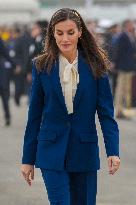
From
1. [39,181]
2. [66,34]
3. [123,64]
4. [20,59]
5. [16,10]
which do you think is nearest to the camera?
[66,34]

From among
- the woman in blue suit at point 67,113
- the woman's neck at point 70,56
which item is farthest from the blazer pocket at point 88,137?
the woman's neck at point 70,56

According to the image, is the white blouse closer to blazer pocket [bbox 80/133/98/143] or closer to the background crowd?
blazer pocket [bbox 80/133/98/143]

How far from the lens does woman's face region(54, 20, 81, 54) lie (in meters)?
4.88

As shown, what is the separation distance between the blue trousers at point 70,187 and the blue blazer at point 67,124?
49 mm

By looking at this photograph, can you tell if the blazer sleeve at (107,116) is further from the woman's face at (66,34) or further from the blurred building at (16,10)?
the blurred building at (16,10)

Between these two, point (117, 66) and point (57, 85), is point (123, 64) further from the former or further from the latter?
point (57, 85)

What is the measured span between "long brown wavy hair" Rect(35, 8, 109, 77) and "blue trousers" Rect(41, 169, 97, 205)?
0.59 meters

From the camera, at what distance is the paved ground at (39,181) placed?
25.7ft

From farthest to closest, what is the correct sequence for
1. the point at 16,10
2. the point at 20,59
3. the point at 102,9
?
the point at 102,9 < the point at 16,10 < the point at 20,59

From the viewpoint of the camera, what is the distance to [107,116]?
499 centimetres

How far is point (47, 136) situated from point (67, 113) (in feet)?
0.58

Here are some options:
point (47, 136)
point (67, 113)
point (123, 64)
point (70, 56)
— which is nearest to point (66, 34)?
point (70, 56)

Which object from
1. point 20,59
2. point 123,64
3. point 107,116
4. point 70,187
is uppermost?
point 107,116

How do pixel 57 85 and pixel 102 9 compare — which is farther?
pixel 102 9
